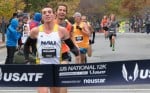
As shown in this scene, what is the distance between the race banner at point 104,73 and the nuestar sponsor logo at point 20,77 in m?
0.30

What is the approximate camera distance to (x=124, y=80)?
333 inches

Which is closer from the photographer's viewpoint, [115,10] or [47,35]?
[47,35]

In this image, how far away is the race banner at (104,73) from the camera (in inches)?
328

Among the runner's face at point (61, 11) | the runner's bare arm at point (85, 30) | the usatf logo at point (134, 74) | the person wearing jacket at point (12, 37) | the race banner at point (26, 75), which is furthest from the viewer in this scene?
the person wearing jacket at point (12, 37)

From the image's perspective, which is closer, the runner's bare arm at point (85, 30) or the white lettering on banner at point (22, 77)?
the white lettering on banner at point (22, 77)

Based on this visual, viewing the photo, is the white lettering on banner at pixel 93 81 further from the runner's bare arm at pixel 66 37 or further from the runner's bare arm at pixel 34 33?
the runner's bare arm at pixel 34 33

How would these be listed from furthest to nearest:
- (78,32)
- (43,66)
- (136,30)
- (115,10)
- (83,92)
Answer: (115,10)
(136,30)
(78,32)
(83,92)
(43,66)

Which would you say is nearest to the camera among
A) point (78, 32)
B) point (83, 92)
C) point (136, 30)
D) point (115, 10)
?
point (83, 92)

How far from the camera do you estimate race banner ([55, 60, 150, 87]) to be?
832 centimetres

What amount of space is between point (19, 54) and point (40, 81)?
7133 mm

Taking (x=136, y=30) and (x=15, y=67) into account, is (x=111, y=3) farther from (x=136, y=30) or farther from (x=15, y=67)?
(x=15, y=67)

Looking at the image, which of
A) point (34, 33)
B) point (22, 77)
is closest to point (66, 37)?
point (34, 33)

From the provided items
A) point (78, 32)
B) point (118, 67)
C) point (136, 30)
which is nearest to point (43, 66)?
point (118, 67)

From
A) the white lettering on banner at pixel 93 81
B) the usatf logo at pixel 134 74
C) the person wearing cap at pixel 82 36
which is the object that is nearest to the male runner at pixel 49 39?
the white lettering on banner at pixel 93 81
